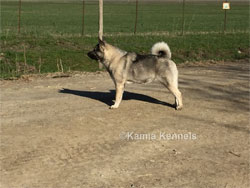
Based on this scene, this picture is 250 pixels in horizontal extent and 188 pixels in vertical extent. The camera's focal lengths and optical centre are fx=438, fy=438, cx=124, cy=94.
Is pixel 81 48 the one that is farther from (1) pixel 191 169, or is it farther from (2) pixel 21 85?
(1) pixel 191 169

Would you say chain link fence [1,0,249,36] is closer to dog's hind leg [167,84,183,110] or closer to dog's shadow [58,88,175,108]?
dog's shadow [58,88,175,108]

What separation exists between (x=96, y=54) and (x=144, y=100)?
176 centimetres

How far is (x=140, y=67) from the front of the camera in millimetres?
9039

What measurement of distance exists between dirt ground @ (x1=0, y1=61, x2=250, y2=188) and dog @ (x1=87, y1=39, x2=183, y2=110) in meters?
0.63

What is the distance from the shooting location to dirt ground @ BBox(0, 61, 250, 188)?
19.5 feet

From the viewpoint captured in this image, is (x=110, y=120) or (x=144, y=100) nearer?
(x=110, y=120)

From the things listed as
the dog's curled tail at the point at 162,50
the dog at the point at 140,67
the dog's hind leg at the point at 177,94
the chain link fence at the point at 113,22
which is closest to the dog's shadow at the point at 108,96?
the dog's hind leg at the point at 177,94

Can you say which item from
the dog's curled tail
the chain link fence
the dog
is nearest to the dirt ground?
the dog

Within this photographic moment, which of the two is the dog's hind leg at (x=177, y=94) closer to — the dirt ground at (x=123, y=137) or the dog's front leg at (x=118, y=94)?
the dirt ground at (x=123, y=137)

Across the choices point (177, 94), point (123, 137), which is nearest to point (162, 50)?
point (177, 94)

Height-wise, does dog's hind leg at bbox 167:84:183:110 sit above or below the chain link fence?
below

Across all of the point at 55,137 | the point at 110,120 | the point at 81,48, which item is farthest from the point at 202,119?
the point at 81,48

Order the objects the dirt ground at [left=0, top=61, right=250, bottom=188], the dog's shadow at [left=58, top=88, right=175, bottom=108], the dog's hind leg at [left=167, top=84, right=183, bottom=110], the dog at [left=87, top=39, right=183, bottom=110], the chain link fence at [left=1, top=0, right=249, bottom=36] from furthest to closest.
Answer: the chain link fence at [left=1, top=0, right=249, bottom=36], the dog's shadow at [left=58, top=88, right=175, bottom=108], the dog's hind leg at [left=167, top=84, right=183, bottom=110], the dog at [left=87, top=39, right=183, bottom=110], the dirt ground at [left=0, top=61, right=250, bottom=188]

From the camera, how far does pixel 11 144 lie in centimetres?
700
